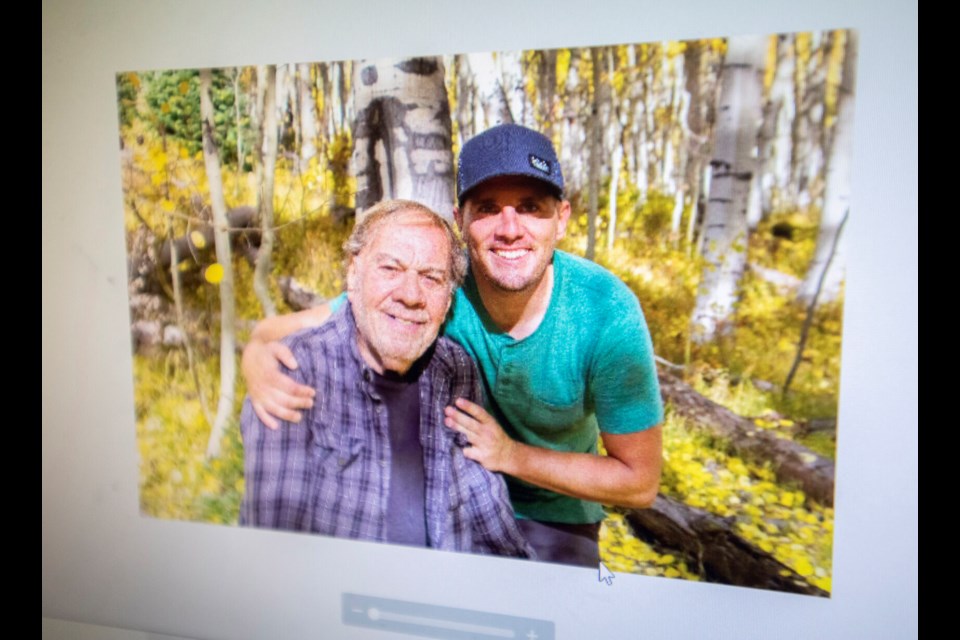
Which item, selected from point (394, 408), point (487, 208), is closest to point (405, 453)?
point (394, 408)

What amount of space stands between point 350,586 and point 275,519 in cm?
29

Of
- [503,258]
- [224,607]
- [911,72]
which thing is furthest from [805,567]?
[224,607]

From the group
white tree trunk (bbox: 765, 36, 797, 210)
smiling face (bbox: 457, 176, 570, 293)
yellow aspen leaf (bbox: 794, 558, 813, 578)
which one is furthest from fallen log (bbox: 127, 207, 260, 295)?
yellow aspen leaf (bbox: 794, 558, 813, 578)

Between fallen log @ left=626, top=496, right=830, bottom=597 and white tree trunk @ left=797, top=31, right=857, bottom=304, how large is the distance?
57cm

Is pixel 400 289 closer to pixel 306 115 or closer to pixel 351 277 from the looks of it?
pixel 351 277

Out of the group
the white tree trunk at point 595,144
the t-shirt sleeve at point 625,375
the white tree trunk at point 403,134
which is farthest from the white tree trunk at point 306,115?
the t-shirt sleeve at point 625,375

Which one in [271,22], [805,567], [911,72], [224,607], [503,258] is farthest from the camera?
[224,607]

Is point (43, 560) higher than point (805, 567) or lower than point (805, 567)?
lower

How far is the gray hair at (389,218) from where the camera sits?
1768 mm

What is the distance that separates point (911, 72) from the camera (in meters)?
1.51

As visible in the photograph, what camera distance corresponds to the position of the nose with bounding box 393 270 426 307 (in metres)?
1.80

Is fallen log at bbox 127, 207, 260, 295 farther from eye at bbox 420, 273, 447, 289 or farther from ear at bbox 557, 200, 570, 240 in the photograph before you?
ear at bbox 557, 200, 570, 240

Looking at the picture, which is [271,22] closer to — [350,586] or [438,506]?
[438,506]
